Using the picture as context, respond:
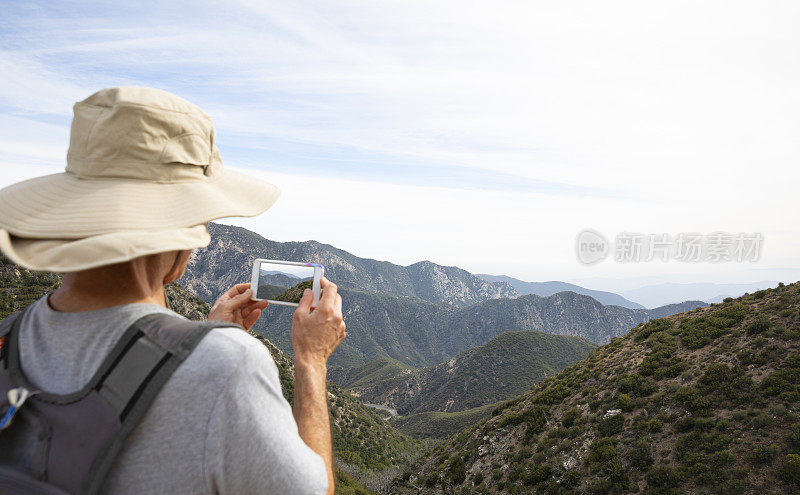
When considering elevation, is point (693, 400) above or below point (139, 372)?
below

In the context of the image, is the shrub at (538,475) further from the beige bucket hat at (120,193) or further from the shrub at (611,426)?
the beige bucket hat at (120,193)

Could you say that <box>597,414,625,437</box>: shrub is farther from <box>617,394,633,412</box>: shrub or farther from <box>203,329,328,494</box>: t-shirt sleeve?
<box>203,329,328,494</box>: t-shirt sleeve

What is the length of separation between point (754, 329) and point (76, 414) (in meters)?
40.3

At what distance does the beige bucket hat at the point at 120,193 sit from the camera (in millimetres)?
1617

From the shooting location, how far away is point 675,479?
64.7 feet

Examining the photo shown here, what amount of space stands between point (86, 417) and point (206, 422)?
40 cm

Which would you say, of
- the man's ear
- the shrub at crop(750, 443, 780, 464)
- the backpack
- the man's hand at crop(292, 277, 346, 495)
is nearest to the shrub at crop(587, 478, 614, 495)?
the shrub at crop(750, 443, 780, 464)

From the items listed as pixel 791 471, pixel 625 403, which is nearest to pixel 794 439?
pixel 791 471

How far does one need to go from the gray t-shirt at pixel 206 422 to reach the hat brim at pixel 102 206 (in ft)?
1.39

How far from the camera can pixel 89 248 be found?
5.03 feet

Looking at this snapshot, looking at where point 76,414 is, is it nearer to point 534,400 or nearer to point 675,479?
point 675,479

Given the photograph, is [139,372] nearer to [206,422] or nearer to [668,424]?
[206,422]

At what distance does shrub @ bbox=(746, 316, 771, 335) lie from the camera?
29.2 meters

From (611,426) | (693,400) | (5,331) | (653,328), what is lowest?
(611,426)
